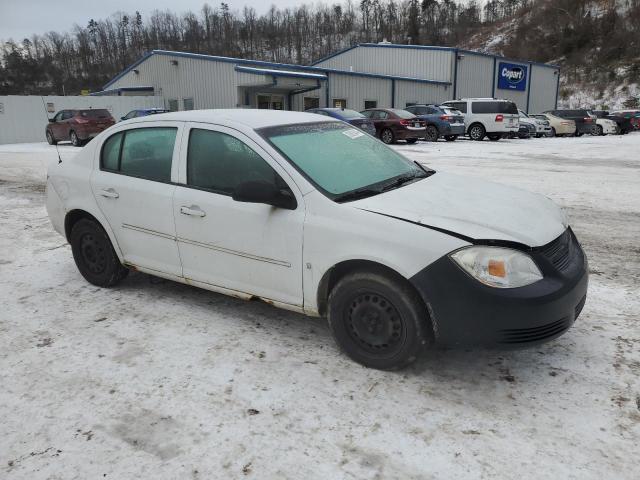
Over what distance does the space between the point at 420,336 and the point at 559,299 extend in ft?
2.48

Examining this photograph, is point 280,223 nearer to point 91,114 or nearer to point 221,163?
point 221,163

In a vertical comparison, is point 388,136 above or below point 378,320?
above

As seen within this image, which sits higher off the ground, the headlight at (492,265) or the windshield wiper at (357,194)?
the windshield wiper at (357,194)

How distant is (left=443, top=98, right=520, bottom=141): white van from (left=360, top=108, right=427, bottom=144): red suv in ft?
12.7

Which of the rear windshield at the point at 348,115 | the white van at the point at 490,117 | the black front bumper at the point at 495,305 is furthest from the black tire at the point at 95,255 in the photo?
the white van at the point at 490,117

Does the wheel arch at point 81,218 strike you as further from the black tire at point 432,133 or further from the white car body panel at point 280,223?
the black tire at point 432,133

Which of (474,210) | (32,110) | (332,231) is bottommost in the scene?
(332,231)

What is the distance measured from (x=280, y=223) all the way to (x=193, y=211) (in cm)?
75

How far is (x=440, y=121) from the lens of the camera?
22156mm

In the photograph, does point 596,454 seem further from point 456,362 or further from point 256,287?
point 256,287

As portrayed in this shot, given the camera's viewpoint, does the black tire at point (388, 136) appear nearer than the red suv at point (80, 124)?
Yes

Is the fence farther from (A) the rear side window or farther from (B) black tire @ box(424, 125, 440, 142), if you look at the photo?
(A) the rear side window

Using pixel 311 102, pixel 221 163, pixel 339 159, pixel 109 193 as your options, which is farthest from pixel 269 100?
pixel 339 159

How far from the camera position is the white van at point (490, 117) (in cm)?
2283
